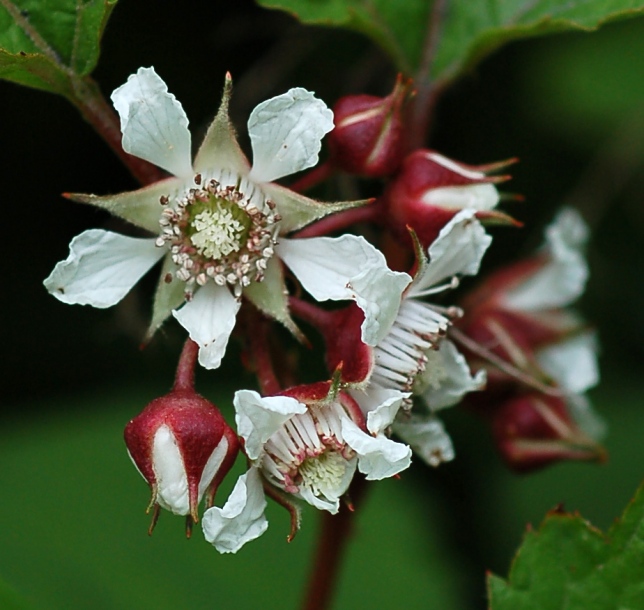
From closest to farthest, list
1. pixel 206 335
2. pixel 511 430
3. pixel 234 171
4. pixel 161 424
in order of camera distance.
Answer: pixel 161 424, pixel 206 335, pixel 234 171, pixel 511 430

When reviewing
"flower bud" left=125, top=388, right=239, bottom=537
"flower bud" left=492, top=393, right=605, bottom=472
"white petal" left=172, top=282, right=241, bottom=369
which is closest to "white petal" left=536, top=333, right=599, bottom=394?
"flower bud" left=492, top=393, right=605, bottom=472

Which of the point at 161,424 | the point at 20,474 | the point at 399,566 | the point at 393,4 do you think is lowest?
the point at 399,566

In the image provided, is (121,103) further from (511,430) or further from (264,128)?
(511,430)

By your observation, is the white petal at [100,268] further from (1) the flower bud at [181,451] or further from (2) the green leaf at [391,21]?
(2) the green leaf at [391,21]

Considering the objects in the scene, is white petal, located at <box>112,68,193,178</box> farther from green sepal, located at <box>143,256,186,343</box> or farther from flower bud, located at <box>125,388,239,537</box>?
flower bud, located at <box>125,388,239,537</box>

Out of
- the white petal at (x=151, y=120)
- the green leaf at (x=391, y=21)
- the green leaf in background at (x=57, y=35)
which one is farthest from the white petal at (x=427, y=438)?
the green leaf at (x=391, y=21)

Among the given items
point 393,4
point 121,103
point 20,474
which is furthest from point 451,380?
point 20,474
